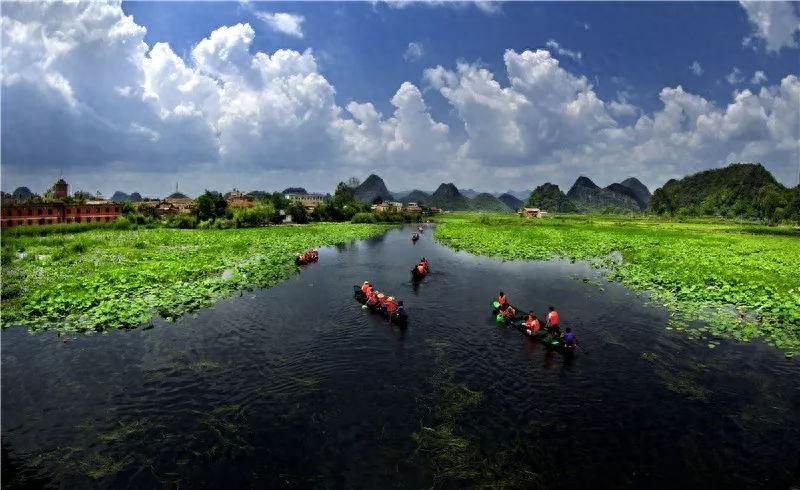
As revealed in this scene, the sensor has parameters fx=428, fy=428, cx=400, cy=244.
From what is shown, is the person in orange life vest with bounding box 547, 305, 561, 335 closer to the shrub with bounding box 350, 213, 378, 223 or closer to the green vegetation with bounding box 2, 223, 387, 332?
the green vegetation with bounding box 2, 223, 387, 332

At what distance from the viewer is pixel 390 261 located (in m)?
46.2

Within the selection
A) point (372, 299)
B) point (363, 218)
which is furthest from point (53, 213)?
point (372, 299)

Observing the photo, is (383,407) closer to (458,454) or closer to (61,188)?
(458,454)

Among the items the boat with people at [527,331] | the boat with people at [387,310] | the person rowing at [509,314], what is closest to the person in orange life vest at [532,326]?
the boat with people at [527,331]

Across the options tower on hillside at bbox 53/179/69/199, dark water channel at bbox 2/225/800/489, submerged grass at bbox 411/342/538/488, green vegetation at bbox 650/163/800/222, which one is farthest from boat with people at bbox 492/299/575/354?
tower on hillside at bbox 53/179/69/199

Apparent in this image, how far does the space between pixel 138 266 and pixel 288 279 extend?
10993 mm

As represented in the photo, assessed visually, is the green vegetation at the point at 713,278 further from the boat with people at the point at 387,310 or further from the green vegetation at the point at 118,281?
Result: the green vegetation at the point at 118,281

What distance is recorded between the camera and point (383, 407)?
45.1 ft

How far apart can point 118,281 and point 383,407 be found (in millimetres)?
21712

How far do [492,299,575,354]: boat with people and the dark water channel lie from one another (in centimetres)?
46

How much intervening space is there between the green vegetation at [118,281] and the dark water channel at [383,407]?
6.83ft

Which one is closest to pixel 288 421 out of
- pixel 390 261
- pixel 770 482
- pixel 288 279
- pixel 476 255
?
pixel 770 482

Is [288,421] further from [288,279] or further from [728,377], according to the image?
[288,279]

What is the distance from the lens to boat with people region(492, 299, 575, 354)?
18.3 m
